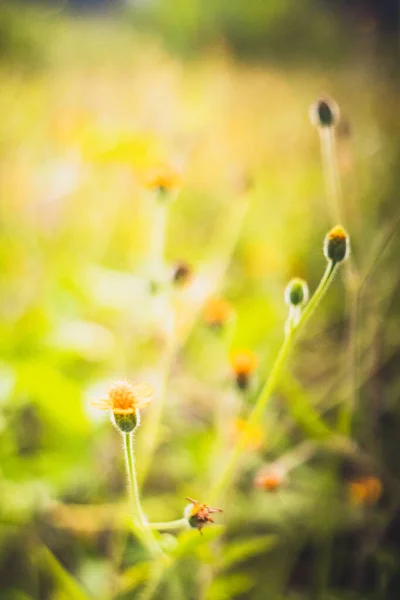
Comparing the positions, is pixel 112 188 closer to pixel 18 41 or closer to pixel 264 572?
pixel 264 572

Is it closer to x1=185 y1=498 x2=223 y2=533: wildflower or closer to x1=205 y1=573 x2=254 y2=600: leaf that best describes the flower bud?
x1=185 y1=498 x2=223 y2=533: wildflower

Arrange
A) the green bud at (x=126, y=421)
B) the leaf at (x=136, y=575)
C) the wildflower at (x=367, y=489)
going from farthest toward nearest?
the wildflower at (x=367, y=489) → the leaf at (x=136, y=575) → the green bud at (x=126, y=421)

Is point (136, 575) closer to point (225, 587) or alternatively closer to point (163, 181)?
point (225, 587)

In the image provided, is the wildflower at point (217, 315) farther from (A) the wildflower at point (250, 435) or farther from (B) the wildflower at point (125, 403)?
(B) the wildflower at point (125, 403)

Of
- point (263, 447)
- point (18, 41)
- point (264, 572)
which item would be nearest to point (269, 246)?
point (263, 447)

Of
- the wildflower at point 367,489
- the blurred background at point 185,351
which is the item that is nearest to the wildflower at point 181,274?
the blurred background at point 185,351

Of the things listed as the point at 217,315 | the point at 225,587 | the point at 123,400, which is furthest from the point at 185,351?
the point at 123,400

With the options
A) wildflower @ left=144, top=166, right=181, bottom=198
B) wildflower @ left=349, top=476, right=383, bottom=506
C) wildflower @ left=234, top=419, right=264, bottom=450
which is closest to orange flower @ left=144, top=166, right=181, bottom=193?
wildflower @ left=144, top=166, right=181, bottom=198
